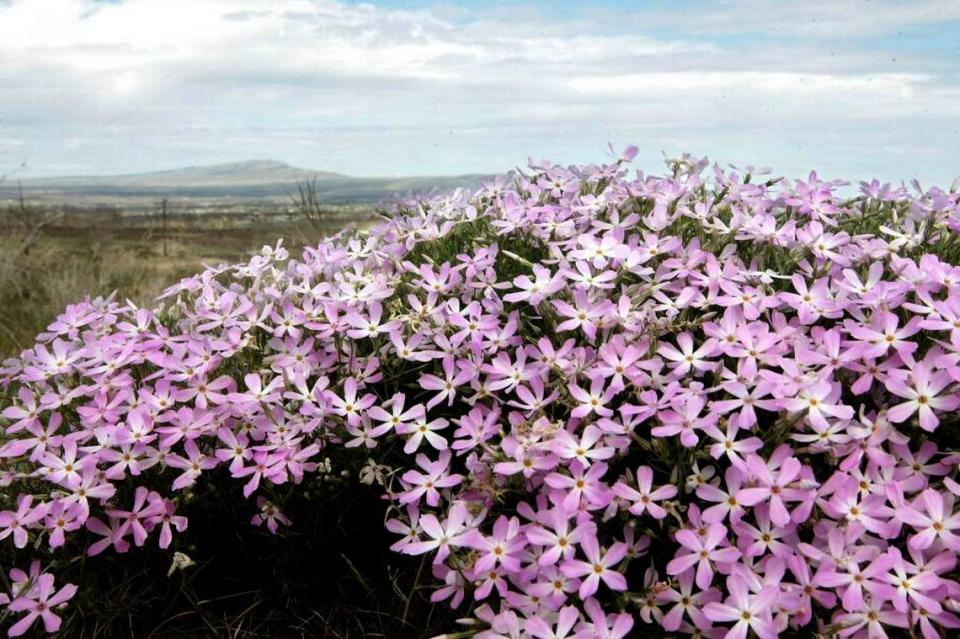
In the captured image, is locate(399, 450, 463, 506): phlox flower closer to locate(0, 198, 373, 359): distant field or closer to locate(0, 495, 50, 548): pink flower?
locate(0, 495, 50, 548): pink flower

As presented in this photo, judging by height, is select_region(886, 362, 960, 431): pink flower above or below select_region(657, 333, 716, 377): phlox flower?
below

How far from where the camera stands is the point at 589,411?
242 cm

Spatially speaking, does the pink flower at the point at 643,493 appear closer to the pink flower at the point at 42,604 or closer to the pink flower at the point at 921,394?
the pink flower at the point at 921,394

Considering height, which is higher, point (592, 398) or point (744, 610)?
point (592, 398)

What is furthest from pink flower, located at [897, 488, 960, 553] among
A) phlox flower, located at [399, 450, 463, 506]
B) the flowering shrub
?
phlox flower, located at [399, 450, 463, 506]

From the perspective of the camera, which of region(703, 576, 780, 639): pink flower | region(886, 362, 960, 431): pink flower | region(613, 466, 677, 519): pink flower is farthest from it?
region(886, 362, 960, 431): pink flower

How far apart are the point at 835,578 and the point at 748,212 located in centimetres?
148

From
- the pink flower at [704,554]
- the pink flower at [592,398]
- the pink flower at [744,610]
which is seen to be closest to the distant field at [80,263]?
the pink flower at [592,398]

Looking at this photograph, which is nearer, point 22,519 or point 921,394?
point 921,394

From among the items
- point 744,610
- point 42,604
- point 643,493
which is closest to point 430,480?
point 643,493

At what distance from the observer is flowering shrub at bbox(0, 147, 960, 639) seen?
2.24 m

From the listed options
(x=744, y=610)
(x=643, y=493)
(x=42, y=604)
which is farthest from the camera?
(x=42, y=604)

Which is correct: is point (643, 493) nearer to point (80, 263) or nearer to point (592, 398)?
point (592, 398)

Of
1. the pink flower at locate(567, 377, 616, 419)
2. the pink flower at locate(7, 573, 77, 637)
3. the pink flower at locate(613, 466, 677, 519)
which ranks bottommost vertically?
the pink flower at locate(7, 573, 77, 637)
